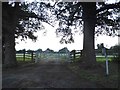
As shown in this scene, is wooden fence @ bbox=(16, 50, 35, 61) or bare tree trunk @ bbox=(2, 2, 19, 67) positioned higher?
bare tree trunk @ bbox=(2, 2, 19, 67)

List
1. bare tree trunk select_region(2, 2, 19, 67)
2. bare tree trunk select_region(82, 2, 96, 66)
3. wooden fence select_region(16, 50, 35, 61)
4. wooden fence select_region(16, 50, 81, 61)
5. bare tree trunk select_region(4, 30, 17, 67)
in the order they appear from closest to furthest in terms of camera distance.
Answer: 1. bare tree trunk select_region(82, 2, 96, 66)
2. bare tree trunk select_region(2, 2, 19, 67)
3. bare tree trunk select_region(4, 30, 17, 67)
4. wooden fence select_region(16, 50, 81, 61)
5. wooden fence select_region(16, 50, 35, 61)

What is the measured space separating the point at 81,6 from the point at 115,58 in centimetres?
460

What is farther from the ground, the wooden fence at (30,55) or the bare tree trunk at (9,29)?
the bare tree trunk at (9,29)

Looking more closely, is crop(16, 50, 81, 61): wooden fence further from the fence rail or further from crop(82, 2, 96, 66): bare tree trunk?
crop(82, 2, 96, 66): bare tree trunk

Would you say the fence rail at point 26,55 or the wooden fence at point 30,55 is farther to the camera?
the fence rail at point 26,55

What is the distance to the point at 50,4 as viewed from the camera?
15227 mm

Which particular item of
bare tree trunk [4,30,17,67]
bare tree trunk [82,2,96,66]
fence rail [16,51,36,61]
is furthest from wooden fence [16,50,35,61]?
bare tree trunk [82,2,96,66]

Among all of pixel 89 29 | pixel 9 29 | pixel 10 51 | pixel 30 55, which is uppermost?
pixel 9 29

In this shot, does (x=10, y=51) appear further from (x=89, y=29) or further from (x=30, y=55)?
(x=30, y=55)

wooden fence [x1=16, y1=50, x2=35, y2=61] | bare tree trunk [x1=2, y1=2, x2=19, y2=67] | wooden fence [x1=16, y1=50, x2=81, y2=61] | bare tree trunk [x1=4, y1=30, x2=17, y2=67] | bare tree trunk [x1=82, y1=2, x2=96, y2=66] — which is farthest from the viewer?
wooden fence [x1=16, y1=50, x2=35, y2=61]

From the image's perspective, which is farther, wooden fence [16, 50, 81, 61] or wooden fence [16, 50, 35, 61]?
wooden fence [16, 50, 35, 61]

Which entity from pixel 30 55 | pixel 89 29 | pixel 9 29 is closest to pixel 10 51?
pixel 9 29

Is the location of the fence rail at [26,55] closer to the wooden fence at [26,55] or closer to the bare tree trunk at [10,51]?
the wooden fence at [26,55]

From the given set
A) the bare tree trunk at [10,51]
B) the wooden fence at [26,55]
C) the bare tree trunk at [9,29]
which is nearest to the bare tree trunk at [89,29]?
the bare tree trunk at [9,29]
